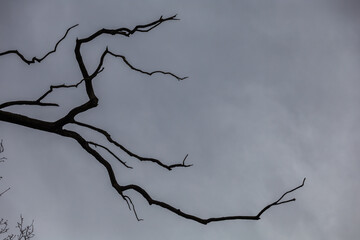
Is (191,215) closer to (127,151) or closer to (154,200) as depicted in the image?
(154,200)

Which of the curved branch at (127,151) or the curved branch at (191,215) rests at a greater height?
the curved branch at (127,151)

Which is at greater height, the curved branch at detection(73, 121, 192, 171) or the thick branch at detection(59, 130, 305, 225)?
the curved branch at detection(73, 121, 192, 171)

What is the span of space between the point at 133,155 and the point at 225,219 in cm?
118

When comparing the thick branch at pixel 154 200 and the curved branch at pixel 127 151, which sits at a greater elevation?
the curved branch at pixel 127 151

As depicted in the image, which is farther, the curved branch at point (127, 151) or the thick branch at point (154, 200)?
the curved branch at point (127, 151)

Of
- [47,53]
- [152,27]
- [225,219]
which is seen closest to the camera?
[225,219]

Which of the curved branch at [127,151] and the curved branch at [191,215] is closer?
the curved branch at [191,215]

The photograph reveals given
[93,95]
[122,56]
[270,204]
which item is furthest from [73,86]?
[270,204]

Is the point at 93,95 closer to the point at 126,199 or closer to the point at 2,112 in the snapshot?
the point at 2,112

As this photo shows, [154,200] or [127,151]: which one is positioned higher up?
[127,151]

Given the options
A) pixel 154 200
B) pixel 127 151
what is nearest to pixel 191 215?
pixel 154 200

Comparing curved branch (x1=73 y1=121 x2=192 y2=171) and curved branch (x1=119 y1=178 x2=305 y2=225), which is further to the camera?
curved branch (x1=73 y1=121 x2=192 y2=171)

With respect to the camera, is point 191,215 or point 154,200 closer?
point 191,215

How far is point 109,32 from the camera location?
11.4 feet
